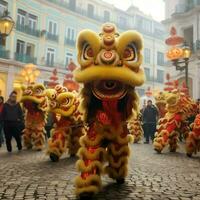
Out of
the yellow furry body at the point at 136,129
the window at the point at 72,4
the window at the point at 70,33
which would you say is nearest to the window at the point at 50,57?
the window at the point at 70,33

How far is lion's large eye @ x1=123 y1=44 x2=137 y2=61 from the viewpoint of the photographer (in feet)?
18.8

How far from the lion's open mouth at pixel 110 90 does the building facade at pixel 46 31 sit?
23.1m

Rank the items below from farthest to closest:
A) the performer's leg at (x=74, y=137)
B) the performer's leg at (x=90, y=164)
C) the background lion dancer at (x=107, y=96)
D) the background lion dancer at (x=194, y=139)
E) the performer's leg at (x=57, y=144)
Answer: the background lion dancer at (x=194, y=139) → the performer's leg at (x=74, y=137) → the performer's leg at (x=57, y=144) → the background lion dancer at (x=107, y=96) → the performer's leg at (x=90, y=164)

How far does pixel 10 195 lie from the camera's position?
514 centimetres

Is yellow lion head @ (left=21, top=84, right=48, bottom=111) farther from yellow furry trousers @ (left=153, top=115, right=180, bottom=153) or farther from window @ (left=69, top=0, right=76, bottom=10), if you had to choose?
window @ (left=69, top=0, right=76, bottom=10)

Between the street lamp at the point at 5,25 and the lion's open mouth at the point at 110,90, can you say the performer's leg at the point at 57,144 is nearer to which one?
the street lamp at the point at 5,25

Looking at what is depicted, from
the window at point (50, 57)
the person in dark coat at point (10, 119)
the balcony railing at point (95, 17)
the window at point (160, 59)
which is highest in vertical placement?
the balcony railing at point (95, 17)

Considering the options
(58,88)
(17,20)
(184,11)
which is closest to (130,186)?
(58,88)

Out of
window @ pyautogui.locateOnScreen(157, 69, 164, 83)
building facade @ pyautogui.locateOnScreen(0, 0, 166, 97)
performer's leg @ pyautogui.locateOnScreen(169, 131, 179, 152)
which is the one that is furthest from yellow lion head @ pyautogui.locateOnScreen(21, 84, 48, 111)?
window @ pyautogui.locateOnScreen(157, 69, 164, 83)

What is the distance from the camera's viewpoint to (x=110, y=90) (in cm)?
571

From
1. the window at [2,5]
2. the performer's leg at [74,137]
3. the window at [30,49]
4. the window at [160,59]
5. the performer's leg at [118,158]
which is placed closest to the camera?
the performer's leg at [118,158]

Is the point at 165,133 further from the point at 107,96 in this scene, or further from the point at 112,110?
the point at 107,96

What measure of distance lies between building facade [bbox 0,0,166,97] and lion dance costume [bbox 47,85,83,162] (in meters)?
19.6

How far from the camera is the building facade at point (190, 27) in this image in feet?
82.3
